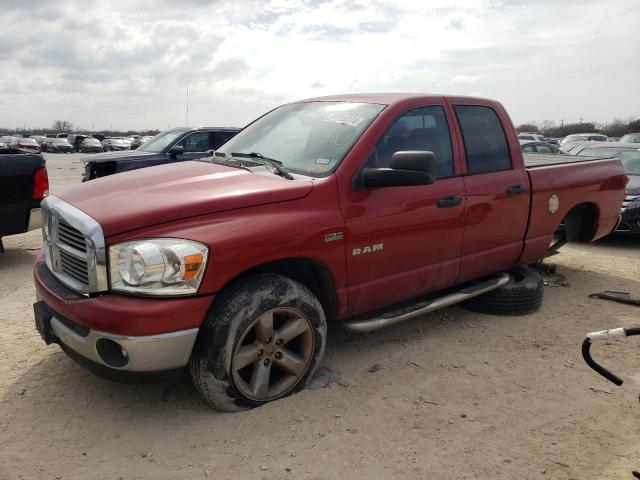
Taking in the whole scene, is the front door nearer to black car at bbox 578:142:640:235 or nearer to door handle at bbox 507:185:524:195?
door handle at bbox 507:185:524:195

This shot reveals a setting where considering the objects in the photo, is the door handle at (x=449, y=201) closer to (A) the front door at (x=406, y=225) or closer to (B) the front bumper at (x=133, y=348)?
(A) the front door at (x=406, y=225)

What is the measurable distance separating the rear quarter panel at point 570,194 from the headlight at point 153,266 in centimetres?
320

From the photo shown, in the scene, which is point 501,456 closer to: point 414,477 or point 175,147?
point 414,477

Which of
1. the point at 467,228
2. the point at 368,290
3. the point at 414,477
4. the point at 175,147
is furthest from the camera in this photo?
the point at 175,147

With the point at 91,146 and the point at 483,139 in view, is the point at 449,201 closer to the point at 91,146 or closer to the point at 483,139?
the point at 483,139

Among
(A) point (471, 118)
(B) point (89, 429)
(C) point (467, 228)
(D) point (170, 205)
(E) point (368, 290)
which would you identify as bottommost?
(B) point (89, 429)

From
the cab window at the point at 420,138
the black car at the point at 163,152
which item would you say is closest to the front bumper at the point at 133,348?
the cab window at the point at 420,138

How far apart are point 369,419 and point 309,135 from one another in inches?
76.0

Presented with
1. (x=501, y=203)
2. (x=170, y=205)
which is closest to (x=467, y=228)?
(x=501, y=203)

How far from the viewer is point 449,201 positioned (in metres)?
3.81

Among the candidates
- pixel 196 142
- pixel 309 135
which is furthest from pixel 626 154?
pixel 196 142

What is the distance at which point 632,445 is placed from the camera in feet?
9.21

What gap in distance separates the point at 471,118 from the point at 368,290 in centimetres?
176

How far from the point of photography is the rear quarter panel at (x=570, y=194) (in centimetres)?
466
